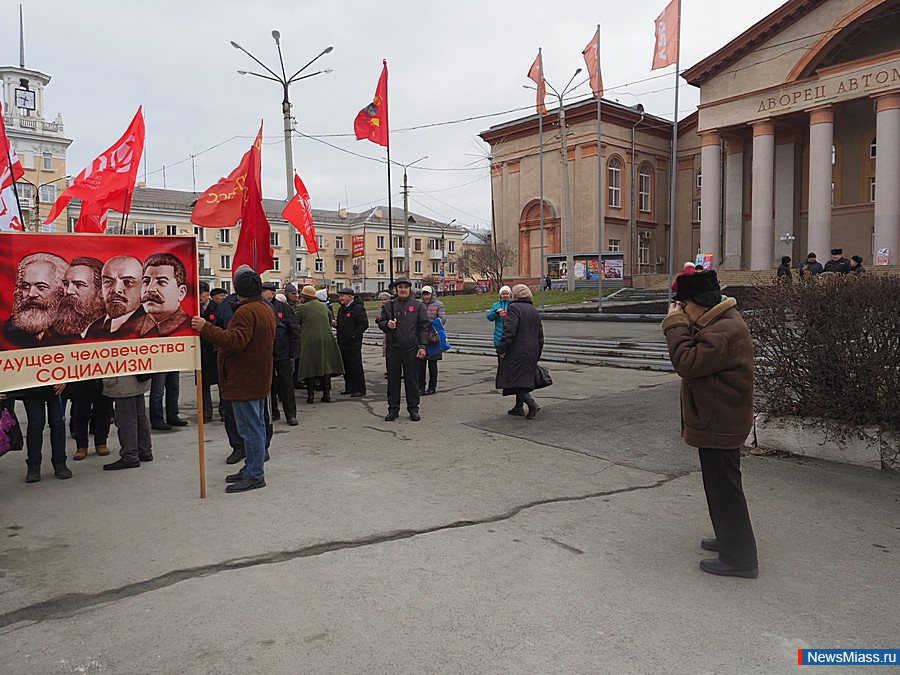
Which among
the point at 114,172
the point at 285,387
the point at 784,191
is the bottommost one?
the point at 285,387

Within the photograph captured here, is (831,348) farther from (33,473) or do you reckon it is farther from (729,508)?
(33,473)

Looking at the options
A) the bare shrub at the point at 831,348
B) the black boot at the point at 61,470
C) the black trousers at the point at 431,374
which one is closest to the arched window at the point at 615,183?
the black trousers at the point at 431,374

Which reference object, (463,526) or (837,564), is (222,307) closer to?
(463,526)

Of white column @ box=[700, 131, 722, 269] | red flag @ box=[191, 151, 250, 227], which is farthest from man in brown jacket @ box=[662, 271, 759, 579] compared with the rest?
white column @ box=[700, 131, 722, 269]

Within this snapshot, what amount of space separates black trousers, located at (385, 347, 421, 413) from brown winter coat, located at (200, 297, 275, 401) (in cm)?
323

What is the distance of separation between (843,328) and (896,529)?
2.11 metres

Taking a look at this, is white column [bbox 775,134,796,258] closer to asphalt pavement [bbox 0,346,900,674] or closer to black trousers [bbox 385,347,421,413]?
black trousers [bbox 385,347,421,413]

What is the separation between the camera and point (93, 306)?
562 centimetres

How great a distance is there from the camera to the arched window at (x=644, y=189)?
172ft

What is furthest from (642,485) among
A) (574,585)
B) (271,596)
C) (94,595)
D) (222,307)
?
(222,307)

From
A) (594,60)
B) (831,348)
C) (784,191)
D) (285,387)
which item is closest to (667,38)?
(594,60)

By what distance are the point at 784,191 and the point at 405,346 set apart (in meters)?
40.5

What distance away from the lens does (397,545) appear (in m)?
4.54

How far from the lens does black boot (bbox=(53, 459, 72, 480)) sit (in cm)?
637
